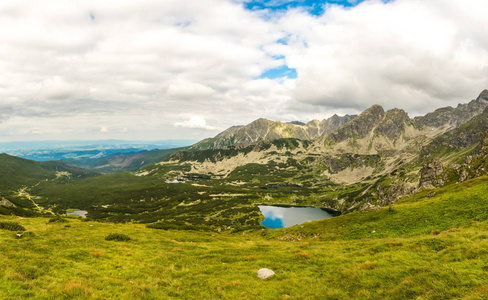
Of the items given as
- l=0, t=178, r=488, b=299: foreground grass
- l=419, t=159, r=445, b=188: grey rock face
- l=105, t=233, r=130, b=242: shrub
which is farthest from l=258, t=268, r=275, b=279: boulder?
l=419, t=159, r=445, b=188: grey rock face

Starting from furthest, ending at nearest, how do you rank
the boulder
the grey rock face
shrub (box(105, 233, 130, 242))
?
1. the grey rock face
2. shrub (box(105, 233, 130, 242))
3. the boulder

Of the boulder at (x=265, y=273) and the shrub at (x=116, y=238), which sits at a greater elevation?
the boulder at (x=265, y=273)

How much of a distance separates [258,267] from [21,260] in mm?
23894

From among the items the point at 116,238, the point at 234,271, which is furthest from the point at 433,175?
the point at 116,238

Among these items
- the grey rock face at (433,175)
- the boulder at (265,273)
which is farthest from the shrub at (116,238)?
the grey rock face at (433,175)

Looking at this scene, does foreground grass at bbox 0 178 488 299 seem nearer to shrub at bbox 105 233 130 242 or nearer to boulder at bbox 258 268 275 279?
boulder at bbox 258 268 275 279

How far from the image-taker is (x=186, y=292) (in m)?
17.9

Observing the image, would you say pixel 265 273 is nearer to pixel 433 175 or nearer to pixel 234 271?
pixel 234 271

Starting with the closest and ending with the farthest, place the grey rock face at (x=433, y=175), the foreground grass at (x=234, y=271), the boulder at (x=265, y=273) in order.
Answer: the foreground grass at (x=234, y=271), the boulder at (x=265, y=273), the grey rock face at (x=433, y=175)

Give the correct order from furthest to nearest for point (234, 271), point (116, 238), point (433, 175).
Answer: point (433, 175) < point (116, 238) < point (234, 271)

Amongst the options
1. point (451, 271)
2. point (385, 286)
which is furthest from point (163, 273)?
point (451, 271)

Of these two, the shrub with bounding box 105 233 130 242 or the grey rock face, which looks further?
the grey rock face

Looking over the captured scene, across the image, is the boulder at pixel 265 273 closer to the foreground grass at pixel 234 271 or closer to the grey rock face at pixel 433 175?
the foreground grass at pixel 234 271

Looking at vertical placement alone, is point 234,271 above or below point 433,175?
below
